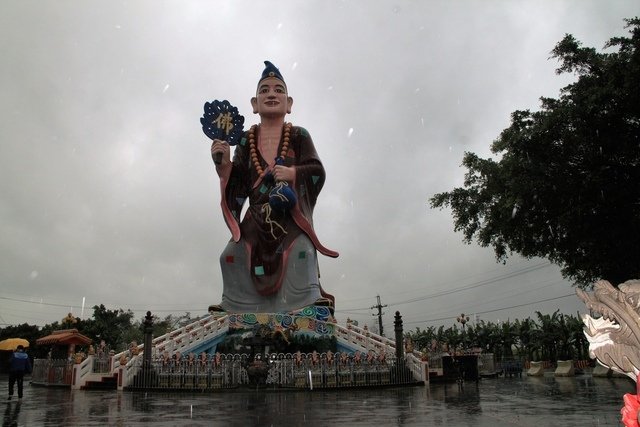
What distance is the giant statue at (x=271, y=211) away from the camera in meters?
24.3

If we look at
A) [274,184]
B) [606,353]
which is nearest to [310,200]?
[274,184]

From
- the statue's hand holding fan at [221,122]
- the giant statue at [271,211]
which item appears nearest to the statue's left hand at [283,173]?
the giant statue at [271,211]

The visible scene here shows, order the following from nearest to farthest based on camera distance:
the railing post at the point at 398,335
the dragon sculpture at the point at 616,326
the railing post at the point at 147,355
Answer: the dragon sculpture at the point at 616,326
the railing post at the point at 147,355
the railing post at the point at 398,335

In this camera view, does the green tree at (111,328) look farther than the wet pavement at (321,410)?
Yes

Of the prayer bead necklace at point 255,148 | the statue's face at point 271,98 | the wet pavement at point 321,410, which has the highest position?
the statue's face at point 271,98

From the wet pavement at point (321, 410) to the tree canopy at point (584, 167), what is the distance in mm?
6009

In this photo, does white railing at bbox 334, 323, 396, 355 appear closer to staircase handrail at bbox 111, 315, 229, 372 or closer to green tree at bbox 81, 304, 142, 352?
staircase handrail at bbox 111, 315, 229, 372

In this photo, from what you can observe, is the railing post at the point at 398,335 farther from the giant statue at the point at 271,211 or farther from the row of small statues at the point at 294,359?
the giant statue at the point at 271,211

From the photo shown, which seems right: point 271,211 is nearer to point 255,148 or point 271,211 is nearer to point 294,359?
point 255,148

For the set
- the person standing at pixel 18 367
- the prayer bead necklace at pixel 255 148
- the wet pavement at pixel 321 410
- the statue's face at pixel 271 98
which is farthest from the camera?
the statue's face at pixel 271 98

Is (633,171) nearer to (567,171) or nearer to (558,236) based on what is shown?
(567,171)

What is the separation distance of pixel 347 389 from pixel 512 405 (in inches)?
230

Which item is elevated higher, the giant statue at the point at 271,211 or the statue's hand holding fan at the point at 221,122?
the statue's hand holding fan at the point at 221,122

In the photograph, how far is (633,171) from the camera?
17422mm
